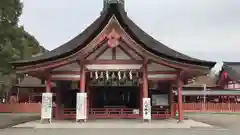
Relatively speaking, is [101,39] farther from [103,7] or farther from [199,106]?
[199,106]

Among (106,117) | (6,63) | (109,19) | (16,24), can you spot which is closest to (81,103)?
(106,117)

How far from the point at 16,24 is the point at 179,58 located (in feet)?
48.0

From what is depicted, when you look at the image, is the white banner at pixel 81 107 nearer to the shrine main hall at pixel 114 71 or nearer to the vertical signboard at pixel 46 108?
the shrine main hall at pixel 114 71

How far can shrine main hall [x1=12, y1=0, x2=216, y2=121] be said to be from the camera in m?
20.8

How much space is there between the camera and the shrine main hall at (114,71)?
2075cm

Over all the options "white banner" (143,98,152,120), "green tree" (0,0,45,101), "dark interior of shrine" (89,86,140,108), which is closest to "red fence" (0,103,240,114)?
"green tree" (0,0,45,101)

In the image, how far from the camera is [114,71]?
22.2m

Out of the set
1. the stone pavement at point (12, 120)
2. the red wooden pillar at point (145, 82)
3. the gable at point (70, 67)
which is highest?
the gable at point (70, 67)

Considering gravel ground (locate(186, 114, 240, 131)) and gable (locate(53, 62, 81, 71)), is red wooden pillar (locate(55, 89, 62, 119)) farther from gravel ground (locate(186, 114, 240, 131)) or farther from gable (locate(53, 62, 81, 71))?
gravel ground (locate(186, 114, 240, 131))

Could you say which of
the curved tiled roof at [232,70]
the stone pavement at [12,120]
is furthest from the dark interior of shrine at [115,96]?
the curved tiled roof at [232,70]

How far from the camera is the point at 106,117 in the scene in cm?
2352

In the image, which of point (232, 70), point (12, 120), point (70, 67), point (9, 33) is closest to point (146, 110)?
point (70, 67)

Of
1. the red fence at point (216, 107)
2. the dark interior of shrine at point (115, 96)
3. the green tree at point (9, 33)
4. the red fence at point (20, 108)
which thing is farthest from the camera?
the red fence at point (216, 107)

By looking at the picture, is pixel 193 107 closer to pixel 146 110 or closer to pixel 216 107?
pixel 216 107
